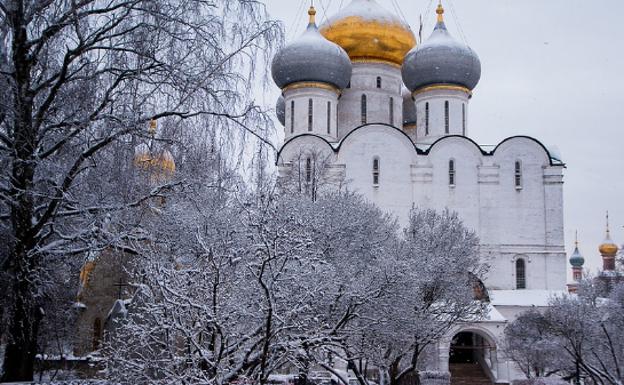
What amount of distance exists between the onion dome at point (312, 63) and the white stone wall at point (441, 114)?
3532mm

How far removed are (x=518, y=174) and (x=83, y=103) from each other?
82.8 feet

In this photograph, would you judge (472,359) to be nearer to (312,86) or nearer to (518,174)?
(518,174)

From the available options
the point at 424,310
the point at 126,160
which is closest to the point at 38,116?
the point at 126,160

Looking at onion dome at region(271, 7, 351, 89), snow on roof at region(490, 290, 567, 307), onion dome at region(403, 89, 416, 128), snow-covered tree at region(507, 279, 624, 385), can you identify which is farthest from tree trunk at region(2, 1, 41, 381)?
onion dome at region(403, 89, 416, 128)

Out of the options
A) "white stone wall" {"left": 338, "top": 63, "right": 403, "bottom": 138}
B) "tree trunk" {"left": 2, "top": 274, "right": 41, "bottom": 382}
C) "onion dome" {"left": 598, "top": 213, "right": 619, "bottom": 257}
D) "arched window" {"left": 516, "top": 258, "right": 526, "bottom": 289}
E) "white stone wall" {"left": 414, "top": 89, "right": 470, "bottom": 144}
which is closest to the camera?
"tree trunk" {"left": 2, "top": 274, "right": 41, "bottom": 382}

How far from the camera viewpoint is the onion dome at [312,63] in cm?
3256

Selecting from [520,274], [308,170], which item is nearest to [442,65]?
[308,170]

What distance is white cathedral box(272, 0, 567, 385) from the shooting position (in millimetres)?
31297

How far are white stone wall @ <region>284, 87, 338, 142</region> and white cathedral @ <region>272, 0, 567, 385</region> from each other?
0.13 ft

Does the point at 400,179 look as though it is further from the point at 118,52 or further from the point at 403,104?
the point at 118,52

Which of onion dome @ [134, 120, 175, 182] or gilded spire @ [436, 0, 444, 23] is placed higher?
gilded spire @ [436, 0, 444, 23]

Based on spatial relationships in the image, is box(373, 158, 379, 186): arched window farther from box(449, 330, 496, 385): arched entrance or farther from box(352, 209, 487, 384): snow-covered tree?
box(449, 330, 496, 385): arched entrance

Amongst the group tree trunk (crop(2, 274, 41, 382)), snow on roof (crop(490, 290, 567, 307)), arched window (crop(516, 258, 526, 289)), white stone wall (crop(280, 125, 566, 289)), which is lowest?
tree trunk (crop(2, 274, 41, 382))

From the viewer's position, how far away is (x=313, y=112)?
32688mm
